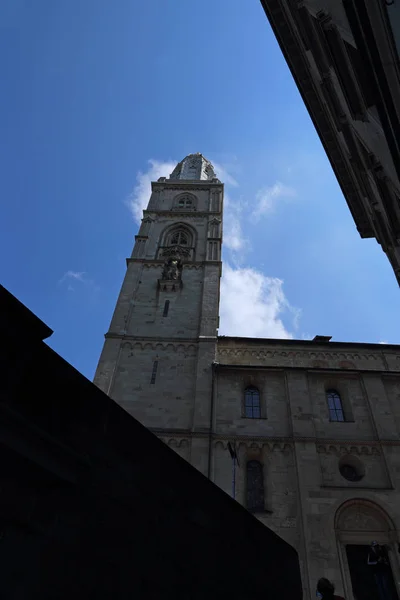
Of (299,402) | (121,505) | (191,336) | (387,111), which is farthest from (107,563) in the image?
(191,336)

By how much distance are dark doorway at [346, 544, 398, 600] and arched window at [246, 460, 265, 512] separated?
3.90m

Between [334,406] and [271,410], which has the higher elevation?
[334,406]

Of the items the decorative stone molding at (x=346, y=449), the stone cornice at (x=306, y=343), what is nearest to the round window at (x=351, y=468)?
the decorative stone molding at (x=346, y=449)

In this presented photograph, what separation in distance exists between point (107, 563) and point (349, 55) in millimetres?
10579

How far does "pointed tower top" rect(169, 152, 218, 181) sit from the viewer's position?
148ft

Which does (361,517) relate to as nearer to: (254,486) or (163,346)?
(254,486)

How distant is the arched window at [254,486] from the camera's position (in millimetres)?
16055

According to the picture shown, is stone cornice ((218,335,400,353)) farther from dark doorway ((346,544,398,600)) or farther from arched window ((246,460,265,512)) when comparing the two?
dark doorway ((346,544,398,600))

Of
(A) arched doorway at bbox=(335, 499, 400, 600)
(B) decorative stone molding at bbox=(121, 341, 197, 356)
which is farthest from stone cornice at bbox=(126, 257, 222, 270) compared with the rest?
(A) arched doorway at bbox=(335, 499, 400, 600)

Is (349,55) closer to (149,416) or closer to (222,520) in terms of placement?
(222,520)

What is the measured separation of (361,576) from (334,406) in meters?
7.65

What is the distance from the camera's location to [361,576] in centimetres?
1427

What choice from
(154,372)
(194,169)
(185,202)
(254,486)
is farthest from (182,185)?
(254,486)

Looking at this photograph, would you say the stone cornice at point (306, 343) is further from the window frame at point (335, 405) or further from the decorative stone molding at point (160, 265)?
the decorative stone molding at point (160, 265)
